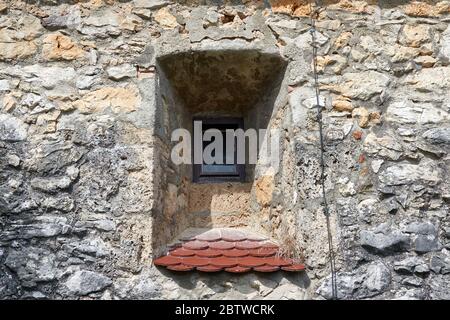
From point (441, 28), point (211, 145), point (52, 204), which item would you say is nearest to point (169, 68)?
point (211, 145)

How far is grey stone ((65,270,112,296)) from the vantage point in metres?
2.59

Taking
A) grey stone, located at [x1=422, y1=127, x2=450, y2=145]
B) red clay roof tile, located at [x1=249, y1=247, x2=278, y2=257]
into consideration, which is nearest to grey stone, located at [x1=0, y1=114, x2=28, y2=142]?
red clay roof tile, located at [x1=249, y1=247, x2=278, y2=257]

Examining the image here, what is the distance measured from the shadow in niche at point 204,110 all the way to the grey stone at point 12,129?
2.62 ft

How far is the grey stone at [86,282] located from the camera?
2594 mm

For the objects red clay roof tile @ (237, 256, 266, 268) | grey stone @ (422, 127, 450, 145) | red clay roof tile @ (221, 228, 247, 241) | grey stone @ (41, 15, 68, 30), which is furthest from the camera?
red clay roof tile @ (221, 228, 247, 241)

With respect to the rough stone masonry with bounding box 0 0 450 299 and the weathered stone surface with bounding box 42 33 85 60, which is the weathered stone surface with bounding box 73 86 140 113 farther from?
the weathered stone surface with bounding box 42 33 85 60

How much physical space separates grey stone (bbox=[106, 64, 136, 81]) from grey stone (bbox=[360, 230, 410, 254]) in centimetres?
169

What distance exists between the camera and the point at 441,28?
2.99 m

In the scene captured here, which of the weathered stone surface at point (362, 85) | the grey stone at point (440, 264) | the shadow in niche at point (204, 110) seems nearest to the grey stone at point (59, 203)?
the shadow in niche at point (204, 110)

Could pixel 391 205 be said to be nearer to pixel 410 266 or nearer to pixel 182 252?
pixel 410 266

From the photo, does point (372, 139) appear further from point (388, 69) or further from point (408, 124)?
point (388, 69)

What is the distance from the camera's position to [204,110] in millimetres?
3504

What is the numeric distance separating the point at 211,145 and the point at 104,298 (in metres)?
1.39

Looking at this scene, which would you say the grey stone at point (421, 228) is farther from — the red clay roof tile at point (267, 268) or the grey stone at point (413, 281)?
the red clay roof tile at point (267, 268)
